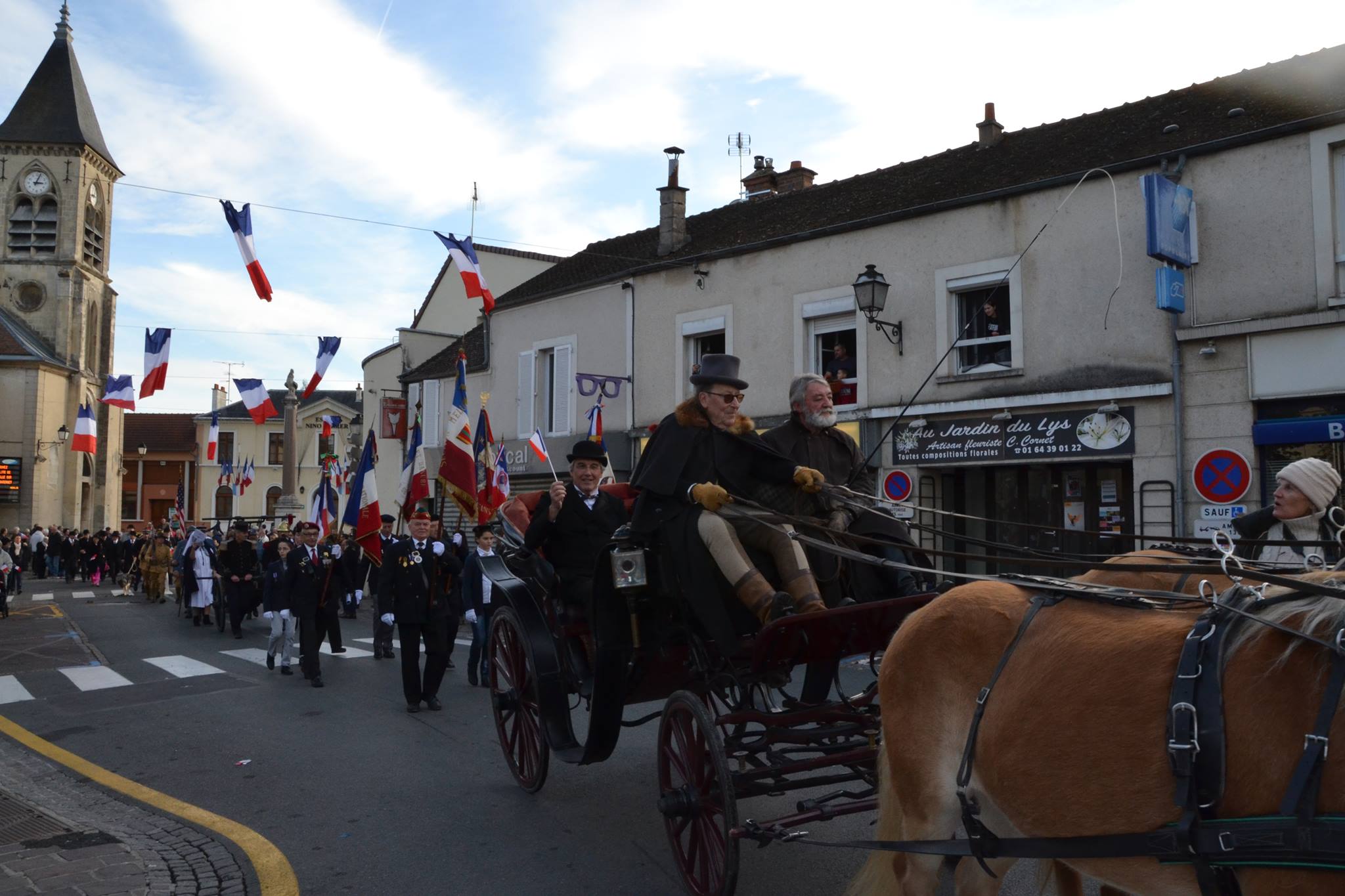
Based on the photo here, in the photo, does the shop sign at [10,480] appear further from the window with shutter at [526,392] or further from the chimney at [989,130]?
the chimney at [989,130]

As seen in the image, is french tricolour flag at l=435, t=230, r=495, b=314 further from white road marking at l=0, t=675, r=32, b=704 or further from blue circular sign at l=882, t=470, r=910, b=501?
white road marking at l=0, t=675, r=32, b=704

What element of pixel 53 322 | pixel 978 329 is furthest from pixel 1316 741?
pixel 53 322

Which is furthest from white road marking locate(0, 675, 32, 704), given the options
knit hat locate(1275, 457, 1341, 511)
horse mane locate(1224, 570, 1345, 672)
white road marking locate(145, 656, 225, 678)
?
horse mane locate(1224, 570, 1345, 672)

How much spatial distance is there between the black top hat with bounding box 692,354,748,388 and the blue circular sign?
30.3ft

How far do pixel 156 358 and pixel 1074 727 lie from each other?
2305 cm

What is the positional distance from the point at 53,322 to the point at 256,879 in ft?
191

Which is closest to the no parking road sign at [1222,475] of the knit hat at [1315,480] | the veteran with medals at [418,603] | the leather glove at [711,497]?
the knit hat at [1315,480]

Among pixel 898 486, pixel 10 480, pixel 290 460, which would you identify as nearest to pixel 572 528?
pixel 898 486

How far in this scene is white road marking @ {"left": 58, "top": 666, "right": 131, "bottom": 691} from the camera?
11312 millimetres

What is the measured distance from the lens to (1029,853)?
9.57ft

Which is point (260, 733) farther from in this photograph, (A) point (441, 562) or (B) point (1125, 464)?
(B) point (1125, 464)

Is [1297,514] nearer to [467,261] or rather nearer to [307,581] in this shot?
[307,581]

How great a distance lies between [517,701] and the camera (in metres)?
6.65

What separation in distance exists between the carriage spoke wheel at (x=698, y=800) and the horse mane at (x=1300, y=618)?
7.03 feet
